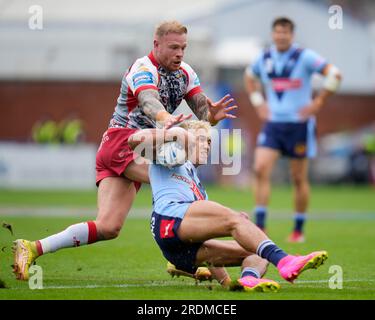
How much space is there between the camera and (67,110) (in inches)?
1389

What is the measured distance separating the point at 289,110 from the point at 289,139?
47 cm

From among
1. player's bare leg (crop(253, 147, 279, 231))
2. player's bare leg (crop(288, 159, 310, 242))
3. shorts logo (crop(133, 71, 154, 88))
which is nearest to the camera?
shorts logo (crop(133, 71, 154, 88))

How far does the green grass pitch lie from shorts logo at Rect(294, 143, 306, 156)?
120cm

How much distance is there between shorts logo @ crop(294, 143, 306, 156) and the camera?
13.2 meters

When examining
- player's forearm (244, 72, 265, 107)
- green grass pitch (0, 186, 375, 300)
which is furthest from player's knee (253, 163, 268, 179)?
player's forearm (244, 72, 265, 107)

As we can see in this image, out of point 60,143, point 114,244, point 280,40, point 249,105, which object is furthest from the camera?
point 249,105

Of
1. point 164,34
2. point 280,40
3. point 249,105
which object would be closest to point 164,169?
point 164,34

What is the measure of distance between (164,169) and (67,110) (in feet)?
91.4

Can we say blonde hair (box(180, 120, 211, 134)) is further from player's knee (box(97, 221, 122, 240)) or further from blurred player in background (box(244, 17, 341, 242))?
blurred player in background (box(244, 17, 341, 242))

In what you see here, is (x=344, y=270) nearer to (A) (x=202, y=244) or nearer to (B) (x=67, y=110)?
(A) (x=202, y=244)

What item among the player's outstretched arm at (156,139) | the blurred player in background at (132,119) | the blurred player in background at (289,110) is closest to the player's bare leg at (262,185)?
the blurred player in background at (289,110)

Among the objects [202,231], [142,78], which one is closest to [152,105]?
[142,78]

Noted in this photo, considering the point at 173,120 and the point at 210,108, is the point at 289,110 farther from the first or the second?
the point at 173,120

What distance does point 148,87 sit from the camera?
8.00 meters
